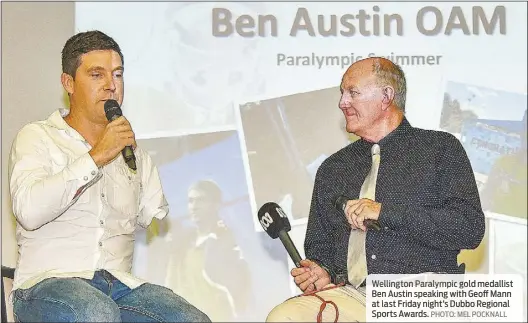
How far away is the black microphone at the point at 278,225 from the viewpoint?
9.28ft

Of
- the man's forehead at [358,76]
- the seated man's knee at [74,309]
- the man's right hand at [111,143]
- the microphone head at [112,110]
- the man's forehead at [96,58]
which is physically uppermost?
the man's forehead at [96,58]

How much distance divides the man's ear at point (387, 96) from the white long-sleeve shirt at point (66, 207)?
0.90 m

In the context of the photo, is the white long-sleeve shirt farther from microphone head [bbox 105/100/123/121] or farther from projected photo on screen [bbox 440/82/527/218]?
projected photo on screen [bbox 440/82/527/218]

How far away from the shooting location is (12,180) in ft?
8.64

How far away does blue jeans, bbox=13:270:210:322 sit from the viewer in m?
2.46

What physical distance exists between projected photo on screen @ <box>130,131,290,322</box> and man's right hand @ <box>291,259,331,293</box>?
917 mm

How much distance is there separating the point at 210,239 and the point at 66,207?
126 centimetres

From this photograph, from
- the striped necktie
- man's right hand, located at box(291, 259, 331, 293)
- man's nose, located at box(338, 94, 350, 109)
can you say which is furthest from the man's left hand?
man's nose, located at box(338, 94, 350, 109)

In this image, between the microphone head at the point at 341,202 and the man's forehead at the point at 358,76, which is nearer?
the microphone head at the point at 341,202

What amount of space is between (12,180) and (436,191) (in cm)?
136

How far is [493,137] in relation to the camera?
12.4 ft
